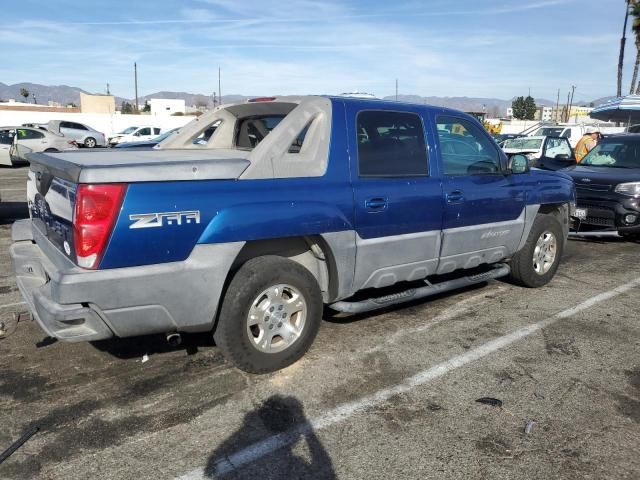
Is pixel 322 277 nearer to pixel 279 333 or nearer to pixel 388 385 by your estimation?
pixel 279 333

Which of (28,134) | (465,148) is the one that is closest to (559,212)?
(465,148)

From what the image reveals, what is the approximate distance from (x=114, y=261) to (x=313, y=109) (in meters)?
1.79

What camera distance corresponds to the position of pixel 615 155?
30.7 feet

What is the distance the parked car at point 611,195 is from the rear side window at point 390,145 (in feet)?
15.9

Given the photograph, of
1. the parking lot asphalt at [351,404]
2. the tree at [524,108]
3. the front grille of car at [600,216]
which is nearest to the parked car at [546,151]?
the front grille of car at [600,216]

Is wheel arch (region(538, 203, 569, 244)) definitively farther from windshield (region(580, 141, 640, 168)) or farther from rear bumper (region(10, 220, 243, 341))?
rear bumper (region(10, 220, 243, 341))

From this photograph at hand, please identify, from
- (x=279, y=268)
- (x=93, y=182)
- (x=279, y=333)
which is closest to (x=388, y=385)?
(x=279, y=333)

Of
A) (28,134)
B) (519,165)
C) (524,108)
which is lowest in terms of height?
(519,165)

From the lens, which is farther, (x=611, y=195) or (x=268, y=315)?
(x=611, y=195)

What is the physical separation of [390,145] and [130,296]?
229 cm

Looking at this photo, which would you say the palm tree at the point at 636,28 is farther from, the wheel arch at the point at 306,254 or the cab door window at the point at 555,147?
the wheel arch at the point at 306,254

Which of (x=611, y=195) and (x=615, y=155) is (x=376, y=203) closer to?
(x=611, y=195)

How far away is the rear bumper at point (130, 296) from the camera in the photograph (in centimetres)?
304

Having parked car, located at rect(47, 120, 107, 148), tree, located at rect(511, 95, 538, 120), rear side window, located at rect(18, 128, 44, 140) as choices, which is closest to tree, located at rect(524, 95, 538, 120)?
tree, located at rect(511, 95, 538, 120)
